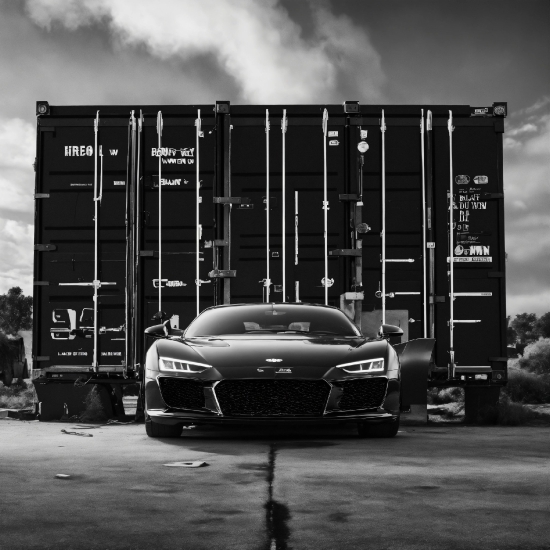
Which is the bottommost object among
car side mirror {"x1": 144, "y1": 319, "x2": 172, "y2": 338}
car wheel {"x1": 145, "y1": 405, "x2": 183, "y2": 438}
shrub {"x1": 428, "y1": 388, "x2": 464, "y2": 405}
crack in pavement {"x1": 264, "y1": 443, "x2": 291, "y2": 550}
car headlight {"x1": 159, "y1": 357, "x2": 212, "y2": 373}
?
shrub {"x1": 428, "y1": 388, "x2": 464, "y2": 405}

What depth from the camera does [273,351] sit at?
7930mm

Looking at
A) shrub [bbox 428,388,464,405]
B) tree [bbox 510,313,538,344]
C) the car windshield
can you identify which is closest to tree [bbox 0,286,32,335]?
tree [bbox 510,313,538,344]

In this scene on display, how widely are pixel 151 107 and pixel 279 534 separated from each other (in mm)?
9286

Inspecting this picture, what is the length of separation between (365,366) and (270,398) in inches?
34.3

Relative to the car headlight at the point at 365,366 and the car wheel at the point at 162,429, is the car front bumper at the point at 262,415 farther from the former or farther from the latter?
the car wheel at the point at 162,429

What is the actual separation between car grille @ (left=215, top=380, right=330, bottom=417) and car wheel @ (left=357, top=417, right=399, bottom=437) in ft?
2.57

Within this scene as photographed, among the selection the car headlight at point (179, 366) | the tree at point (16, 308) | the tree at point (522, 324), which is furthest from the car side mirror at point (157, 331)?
the tree at point (16, 308)

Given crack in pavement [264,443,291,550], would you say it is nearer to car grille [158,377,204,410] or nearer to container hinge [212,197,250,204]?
car grille [158,377,204,410]

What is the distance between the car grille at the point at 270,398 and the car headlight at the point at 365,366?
0.26 m

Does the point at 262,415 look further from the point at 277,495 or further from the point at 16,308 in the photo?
the point at 16,308

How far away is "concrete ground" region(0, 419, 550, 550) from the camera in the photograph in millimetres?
3791

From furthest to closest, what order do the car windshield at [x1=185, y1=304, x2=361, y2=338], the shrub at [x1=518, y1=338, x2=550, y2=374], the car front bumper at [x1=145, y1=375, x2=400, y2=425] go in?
the shrub at [x1=518, y1=338, x2=550, y2=374]
the car windshield at [x1=185, y1=304, x2=361, y2=338]
the car front bumper at [x1=145, y1=375, x2=400, y2=425]

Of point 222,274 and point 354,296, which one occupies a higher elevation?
point 222,274

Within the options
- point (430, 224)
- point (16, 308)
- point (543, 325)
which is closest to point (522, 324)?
point (543, 325)
